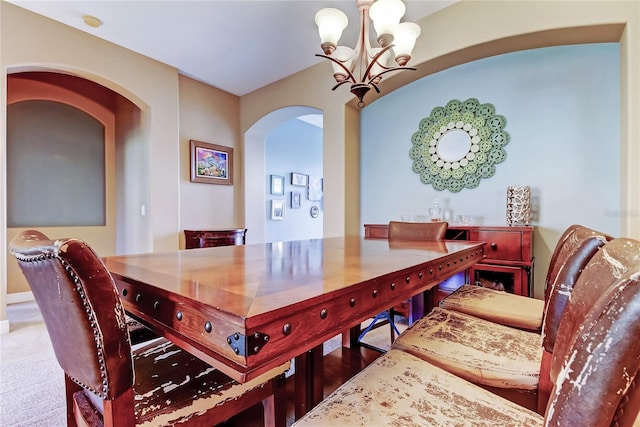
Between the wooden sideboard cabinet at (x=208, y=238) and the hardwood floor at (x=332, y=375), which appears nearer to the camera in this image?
the hardwood floor at (x=332, y=375)

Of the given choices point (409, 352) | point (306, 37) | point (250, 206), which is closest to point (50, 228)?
point (250, 206)

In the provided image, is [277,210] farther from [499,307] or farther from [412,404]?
[412,404]

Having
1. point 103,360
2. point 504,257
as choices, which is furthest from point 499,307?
point 103,360

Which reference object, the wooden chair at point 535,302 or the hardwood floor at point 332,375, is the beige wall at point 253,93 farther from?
the hardwood floor at point 332,375

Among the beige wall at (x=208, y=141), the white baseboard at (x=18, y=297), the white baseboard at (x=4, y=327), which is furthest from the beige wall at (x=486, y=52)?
the white baseboard at (x=18, y=297)

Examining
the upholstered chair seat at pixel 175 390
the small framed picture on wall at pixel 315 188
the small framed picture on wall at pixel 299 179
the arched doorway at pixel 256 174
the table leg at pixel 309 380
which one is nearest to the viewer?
the upholstered chair seat at pixel 175 390

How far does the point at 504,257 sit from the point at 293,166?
3849mm

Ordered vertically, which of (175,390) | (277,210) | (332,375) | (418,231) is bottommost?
(332,375)

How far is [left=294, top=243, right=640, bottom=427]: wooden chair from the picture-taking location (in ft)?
1.28

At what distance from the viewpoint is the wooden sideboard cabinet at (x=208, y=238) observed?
352 cm

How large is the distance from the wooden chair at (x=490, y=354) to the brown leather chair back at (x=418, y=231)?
2.69 ft

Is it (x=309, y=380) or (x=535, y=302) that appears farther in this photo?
(x=535, y=302)

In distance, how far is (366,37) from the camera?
206 cm

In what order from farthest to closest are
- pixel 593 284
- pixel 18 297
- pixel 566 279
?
pixel 18 297 < pixel 566 279 < pixel 593 284
